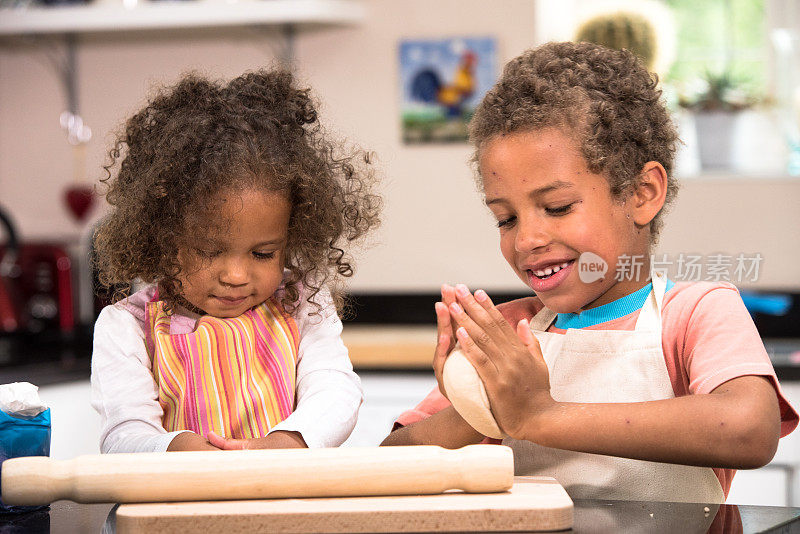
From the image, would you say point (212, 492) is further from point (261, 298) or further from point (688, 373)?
point (688, 373)

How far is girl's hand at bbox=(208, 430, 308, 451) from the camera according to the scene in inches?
35.2

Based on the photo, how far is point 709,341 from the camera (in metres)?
0.88

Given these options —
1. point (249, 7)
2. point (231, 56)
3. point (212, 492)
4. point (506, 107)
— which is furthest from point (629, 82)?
point (231, 56)

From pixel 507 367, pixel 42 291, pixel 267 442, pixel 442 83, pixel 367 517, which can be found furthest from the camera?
pixel 442 83

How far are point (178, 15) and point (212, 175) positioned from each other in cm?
189

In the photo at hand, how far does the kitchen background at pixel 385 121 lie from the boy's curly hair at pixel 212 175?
4.74 feet

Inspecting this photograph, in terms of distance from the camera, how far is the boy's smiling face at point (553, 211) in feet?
3.05

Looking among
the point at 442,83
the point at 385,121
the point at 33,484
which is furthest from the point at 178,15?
the point at 33,484

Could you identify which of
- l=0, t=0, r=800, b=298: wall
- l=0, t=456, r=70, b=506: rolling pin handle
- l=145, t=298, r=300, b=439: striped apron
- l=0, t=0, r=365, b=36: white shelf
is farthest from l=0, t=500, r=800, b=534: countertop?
l=0, t=0, r=365, b=36: white shelf

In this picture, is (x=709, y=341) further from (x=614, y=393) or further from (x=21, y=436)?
(x=21, y=436)

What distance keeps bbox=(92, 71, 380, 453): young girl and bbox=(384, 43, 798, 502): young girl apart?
14 centimetres

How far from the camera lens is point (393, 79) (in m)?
2.83

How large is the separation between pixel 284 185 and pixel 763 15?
228 cm

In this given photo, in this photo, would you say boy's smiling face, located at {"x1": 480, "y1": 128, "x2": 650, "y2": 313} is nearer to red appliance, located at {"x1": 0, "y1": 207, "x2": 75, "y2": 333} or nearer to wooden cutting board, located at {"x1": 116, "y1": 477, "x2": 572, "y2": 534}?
wooden cutting board, located at {"x1": 116, "y1": 477, "x2": 572, "y2": 534}
